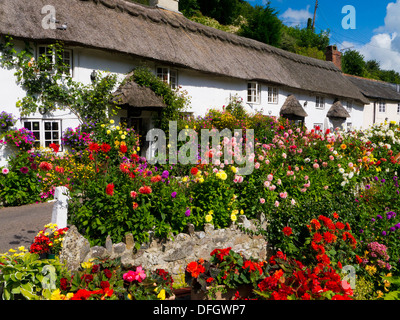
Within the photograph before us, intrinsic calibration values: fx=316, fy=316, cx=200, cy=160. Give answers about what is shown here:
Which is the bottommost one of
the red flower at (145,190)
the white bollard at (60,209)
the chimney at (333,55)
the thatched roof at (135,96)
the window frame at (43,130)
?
the white bollard at (60,209)

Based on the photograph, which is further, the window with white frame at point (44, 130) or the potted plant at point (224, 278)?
the window with white frame at point (44, 130)

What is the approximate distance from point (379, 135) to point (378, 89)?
24728 mm

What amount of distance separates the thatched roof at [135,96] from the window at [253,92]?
6.74m

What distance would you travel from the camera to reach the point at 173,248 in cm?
414

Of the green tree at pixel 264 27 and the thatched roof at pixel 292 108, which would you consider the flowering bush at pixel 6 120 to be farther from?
the green tree at pixel 264 27

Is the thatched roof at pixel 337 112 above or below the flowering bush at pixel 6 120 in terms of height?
above

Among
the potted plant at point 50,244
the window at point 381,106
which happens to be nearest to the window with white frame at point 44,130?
the potted plant at point 50,244

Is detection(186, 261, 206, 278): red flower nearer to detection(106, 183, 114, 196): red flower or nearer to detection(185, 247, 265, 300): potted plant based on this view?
detection(185, 247, 265, 300): potted plant

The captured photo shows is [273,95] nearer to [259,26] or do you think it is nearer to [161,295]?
[259,26]

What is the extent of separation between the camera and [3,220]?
6.39 metres

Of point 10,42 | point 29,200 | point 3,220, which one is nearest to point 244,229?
point 3,220

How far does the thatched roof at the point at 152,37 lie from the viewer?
848 cm
